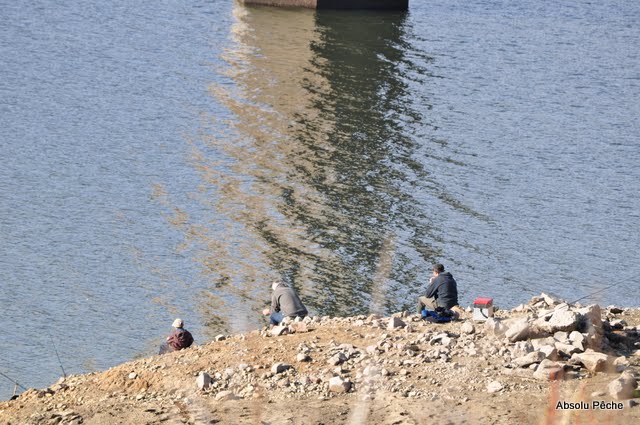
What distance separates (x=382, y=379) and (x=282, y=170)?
1988 cm

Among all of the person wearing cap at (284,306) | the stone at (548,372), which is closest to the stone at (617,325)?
the stone at (548,372)

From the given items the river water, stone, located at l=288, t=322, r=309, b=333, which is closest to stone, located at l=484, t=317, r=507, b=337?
stone, located at l=288, t=322, r=309, b=333

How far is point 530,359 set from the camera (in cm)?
1458

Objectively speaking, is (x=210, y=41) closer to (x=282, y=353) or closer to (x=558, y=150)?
(x=558, y=150)

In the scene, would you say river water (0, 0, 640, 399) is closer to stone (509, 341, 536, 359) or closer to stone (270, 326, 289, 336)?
stone (270, 326, 289, 336)

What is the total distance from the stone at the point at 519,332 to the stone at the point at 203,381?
4.08 meters

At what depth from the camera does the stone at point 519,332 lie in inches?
608

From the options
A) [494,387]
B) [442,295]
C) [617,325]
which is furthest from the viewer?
[442,295]

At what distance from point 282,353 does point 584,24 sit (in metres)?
47.6

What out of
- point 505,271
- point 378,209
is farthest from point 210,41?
point 505,271

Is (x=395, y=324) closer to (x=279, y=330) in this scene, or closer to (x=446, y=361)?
(x=279, y=330)

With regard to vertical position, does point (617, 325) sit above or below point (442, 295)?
above

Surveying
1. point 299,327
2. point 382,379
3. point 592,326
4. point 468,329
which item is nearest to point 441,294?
point 299,327

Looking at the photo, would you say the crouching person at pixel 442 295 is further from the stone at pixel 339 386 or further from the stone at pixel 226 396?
the stone at pixel 226 396
